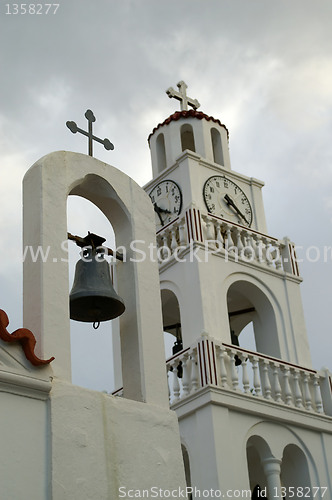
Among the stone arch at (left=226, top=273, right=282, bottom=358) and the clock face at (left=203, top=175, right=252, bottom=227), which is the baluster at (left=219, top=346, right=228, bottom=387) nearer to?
the stone arch at (left=226, top=273, right=282, bottom=358)

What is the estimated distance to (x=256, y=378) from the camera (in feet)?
52.2

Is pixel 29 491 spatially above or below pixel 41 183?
below

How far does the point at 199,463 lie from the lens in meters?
14.8

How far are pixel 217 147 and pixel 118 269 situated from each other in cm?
1180

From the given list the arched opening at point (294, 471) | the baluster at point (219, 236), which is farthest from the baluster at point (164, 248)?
the arched opening at point (294, 471)

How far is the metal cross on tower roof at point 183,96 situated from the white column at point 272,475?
28.3 ft

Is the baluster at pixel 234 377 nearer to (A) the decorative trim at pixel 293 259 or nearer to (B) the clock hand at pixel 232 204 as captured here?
(A) the decorative trim at pixel 293 259

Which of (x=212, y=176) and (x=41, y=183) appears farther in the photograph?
(x=212, y=176)

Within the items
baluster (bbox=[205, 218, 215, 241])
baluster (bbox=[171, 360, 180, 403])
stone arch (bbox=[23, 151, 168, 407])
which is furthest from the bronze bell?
baluster (bbox=[205, 218, 215, 241])

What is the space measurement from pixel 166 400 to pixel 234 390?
7198mm

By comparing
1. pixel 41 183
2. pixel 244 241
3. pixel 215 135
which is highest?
pixel 215 135

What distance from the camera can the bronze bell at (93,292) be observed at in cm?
870

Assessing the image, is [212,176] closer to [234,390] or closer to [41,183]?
[234,390]

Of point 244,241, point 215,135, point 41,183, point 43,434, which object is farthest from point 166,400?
point 215,135
